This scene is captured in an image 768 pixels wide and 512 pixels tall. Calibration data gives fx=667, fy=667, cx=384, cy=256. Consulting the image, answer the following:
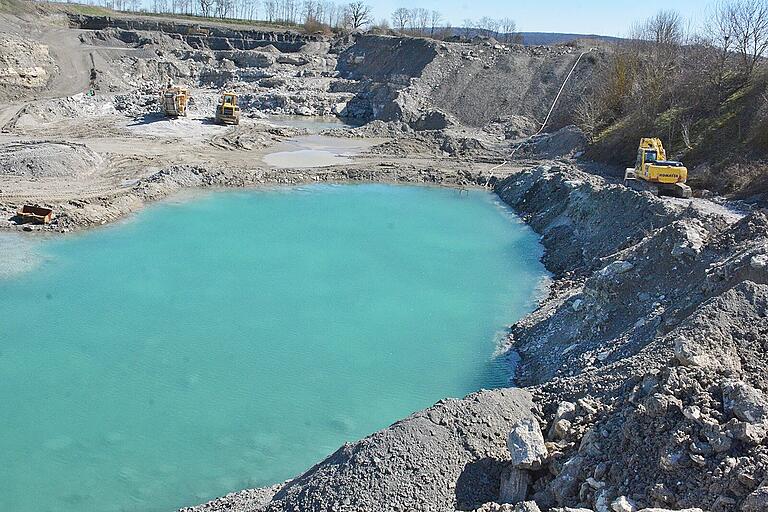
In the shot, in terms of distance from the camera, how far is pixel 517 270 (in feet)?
64.2

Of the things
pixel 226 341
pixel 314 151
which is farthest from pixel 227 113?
pixel 226 341

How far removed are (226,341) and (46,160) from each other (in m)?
15.0

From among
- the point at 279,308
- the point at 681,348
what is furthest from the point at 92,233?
the point at 681,348

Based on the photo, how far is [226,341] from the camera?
14.4 metres

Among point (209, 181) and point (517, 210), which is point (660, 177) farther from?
point (209, 181)

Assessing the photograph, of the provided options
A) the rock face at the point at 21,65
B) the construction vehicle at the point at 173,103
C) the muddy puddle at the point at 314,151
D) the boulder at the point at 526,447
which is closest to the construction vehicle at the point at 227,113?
the construction vehicle at the point at 173,103

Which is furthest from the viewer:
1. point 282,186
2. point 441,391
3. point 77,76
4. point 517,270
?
point 77,76

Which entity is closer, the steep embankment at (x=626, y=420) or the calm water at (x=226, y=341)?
the steep embankment at (x=626, y=420)

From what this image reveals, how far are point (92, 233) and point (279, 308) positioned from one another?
332 inches

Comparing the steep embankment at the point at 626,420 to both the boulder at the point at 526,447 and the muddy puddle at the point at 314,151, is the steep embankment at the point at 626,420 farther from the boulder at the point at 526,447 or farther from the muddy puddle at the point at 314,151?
the muddy puddle at the point at 314,151

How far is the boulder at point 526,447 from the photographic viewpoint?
777 cm

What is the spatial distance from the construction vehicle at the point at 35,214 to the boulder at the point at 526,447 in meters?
17.9

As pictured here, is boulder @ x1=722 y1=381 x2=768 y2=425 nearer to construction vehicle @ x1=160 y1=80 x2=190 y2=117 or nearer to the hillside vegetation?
the hillside vegetation

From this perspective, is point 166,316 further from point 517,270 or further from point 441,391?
point 517,270
